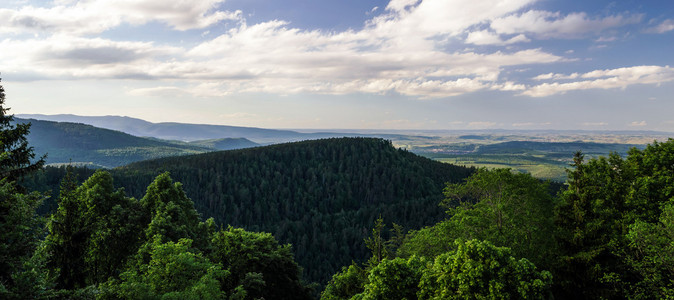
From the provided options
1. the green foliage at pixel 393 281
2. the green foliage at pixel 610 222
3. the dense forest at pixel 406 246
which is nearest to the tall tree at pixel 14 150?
the dense forest at pixel 406 246

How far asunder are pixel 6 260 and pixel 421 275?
84.9 ft

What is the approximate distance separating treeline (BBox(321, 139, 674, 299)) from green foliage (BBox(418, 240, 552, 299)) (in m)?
0.07

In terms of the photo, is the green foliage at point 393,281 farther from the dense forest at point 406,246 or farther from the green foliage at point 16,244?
the green foliage at point 16,244

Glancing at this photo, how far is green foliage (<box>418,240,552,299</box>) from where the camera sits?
76.2ft

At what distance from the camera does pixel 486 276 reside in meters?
24.2

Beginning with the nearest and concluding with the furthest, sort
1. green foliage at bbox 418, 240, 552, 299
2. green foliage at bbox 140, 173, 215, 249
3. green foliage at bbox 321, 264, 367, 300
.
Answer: green foliage at bbox 418, 240, 552, 299 < green foliage at bbox 140, 173, 215, 249 < green foliage at bbox 321, 264, 367, 300

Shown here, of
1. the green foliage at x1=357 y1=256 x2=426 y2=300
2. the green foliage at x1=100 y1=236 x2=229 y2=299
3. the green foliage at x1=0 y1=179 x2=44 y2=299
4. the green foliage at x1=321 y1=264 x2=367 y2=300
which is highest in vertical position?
the green foliage at x1=0 y1=179 x2=44 y2=299

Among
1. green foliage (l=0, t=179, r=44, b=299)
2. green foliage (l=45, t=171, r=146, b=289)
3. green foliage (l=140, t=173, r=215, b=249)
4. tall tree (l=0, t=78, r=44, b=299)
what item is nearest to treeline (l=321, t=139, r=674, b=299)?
green foliage (l=140, t=173, r=215, b=249)

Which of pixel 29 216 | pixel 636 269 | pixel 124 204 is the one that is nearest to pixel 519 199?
pixel 636 269

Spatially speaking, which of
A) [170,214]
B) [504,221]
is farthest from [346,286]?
[170,214]

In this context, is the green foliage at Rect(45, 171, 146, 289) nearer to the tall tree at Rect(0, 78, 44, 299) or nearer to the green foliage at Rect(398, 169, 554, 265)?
the tall tree at Rect(0, 78, 44, 299)

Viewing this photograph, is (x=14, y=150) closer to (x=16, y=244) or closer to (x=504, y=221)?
(x=16, y=244)

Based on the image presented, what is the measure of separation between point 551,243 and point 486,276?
65.4 ft

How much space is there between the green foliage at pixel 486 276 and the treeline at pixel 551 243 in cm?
7
